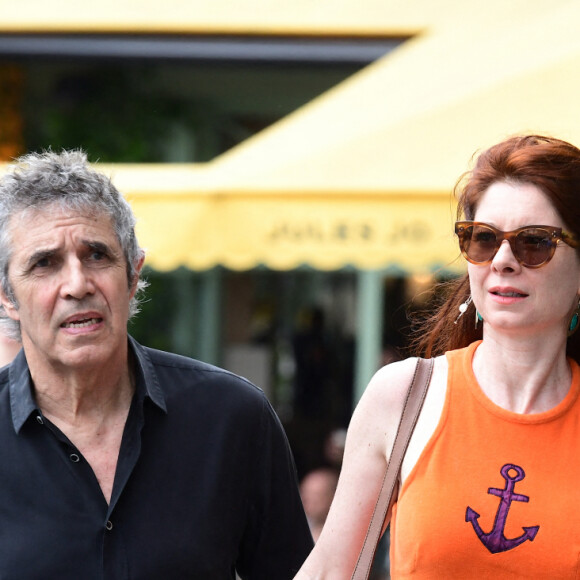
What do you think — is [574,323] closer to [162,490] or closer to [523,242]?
[523,242]

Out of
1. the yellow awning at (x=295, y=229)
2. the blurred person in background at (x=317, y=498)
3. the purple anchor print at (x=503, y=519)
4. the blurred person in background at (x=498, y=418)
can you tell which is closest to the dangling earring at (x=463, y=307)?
the blurred person in background at (x=498, y=418)

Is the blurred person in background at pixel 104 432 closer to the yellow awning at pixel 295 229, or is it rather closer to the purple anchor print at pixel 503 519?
the purple anchor print at pixel 503 519

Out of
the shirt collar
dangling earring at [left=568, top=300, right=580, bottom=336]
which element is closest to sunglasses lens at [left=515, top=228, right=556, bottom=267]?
dangling earring at [left=568, top=300, right=580, bottom=336]

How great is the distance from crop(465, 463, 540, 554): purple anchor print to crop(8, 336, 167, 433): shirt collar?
0.83 m

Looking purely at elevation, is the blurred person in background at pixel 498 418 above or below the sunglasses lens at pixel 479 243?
below

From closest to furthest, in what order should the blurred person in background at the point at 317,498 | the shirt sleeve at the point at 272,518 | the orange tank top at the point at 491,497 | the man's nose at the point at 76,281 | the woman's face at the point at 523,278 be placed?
the orange tank top at the point at 491,497, the woman's face at the point at 523,278, the man's nose at the point at 76,281, the shirt sleeve at the point at 272,518, the blurred person in background at the point at 317,498

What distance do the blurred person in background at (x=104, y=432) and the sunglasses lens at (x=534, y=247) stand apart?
82 centimetres

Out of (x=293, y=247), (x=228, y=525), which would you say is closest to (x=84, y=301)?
(x=228, y=525)

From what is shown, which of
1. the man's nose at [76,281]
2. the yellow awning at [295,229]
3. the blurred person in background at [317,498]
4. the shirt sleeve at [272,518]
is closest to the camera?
the man's nose at [76,281]

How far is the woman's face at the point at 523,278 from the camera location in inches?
83.8

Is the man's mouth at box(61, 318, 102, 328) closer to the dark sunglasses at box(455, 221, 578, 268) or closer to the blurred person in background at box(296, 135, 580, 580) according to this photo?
the blurred person in background at box(296, 135, 580, 580)

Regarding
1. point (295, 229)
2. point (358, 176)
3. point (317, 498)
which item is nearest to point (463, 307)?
point (295, 229)

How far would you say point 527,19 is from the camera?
284 inches

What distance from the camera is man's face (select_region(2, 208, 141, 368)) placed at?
2393 millimetres
